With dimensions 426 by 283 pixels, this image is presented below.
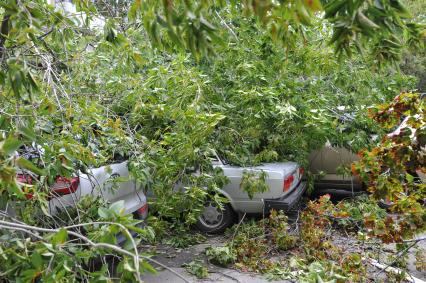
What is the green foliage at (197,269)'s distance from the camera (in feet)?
17.3

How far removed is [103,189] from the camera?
459 cm

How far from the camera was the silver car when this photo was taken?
6402mm

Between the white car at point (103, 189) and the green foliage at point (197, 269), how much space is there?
0.81 metres

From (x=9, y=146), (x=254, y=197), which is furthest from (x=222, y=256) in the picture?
(x=9, y=146)

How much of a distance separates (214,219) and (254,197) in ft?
2.39

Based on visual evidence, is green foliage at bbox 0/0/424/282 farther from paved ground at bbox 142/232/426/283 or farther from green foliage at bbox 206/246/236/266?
paved ground at bbox 142/232/426/283

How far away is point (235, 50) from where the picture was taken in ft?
20.8

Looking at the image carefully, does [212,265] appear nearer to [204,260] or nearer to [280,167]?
[204,260]

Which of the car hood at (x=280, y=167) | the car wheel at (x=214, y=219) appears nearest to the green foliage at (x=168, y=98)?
the car hood at (x=280, y=167)

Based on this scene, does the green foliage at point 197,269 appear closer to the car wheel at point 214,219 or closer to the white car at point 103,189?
the white car at point 103,189

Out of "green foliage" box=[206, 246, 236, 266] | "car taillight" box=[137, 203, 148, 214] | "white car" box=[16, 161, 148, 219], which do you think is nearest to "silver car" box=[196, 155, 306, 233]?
"green foliage" box=[206, 246, 236, 266]

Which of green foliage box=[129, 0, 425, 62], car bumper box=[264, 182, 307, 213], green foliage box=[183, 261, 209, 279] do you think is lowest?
green foliage box=[183, 261, 209, 279]

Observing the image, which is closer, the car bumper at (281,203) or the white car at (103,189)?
the white car at (103,189)

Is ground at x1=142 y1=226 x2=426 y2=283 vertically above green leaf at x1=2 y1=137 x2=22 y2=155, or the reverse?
green leaf at x1=2 y1=137 x2=22 y2=155
